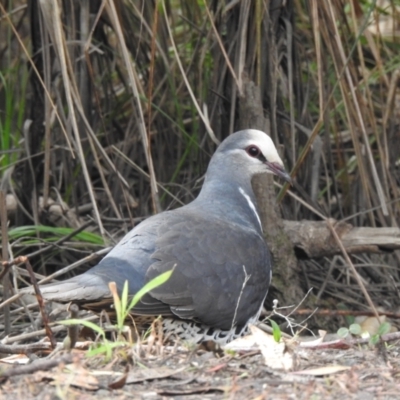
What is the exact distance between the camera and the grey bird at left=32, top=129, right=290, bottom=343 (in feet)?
13.2

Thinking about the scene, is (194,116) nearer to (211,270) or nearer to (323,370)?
(211,270)

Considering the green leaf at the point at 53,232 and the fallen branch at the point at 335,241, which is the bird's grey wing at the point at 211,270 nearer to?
the fallen branch at the point at 335,241

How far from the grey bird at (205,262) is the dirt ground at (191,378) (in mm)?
885

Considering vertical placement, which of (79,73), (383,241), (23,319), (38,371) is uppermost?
(79,73)

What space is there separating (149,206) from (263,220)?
1.20 metres

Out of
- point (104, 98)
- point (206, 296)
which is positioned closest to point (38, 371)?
point (206, 296)

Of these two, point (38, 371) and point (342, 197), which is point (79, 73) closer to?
point (342, 197)

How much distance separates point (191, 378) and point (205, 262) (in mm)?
1750

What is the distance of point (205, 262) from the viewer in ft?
14.6

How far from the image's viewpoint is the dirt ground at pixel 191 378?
2607 mm

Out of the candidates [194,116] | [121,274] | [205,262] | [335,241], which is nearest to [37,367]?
[121,274]

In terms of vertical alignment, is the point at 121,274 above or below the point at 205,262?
above

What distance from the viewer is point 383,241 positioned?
4.82m

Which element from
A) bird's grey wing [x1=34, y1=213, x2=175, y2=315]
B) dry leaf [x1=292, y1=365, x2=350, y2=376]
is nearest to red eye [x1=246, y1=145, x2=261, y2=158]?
bird's grey wing [x1=34, y1=213, x2=175, y2=315]
